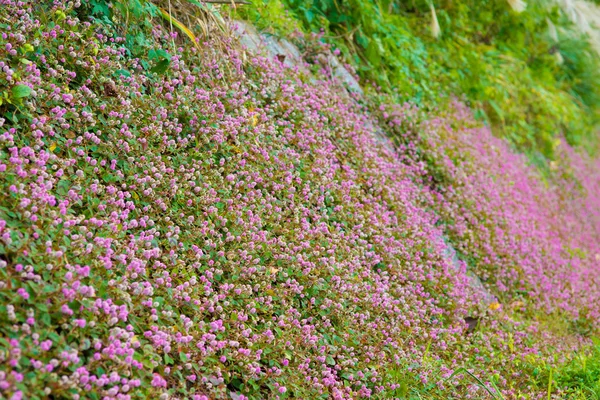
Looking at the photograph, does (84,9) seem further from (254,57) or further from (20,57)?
(254,57)

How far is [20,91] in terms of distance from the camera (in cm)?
283

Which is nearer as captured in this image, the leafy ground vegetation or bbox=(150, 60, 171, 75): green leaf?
the leafy ground vegetation

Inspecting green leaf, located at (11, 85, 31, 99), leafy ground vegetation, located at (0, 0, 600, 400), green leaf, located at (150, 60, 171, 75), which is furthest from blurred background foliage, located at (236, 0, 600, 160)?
green leaf, located at (11, 85, 31, 99)

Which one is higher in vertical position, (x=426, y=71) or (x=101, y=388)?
(x=426, y=71)

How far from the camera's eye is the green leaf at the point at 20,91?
2.82 meters

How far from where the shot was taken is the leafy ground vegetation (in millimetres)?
2326

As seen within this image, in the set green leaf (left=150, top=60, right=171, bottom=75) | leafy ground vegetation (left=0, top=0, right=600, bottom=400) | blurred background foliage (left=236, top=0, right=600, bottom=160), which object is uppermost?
blurred background foliage (left=236, top=0, right=600, bottom=160)

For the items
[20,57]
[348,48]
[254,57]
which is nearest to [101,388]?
[20,57]

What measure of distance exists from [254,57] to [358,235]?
5.17 ft

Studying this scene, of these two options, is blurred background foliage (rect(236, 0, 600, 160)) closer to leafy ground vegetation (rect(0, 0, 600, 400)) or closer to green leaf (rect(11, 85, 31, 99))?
leafy ground vegetation (rect(0, 0, 600, 400))

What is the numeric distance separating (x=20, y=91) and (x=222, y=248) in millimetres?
1178

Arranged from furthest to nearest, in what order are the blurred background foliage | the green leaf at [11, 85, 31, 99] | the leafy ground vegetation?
the blurred background foliage < the green leaf at [11, 85, 31, 99] < the leafy ground vegetation

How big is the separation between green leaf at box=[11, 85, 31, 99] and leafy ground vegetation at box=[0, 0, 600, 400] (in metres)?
0.02

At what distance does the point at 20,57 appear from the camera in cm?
303
